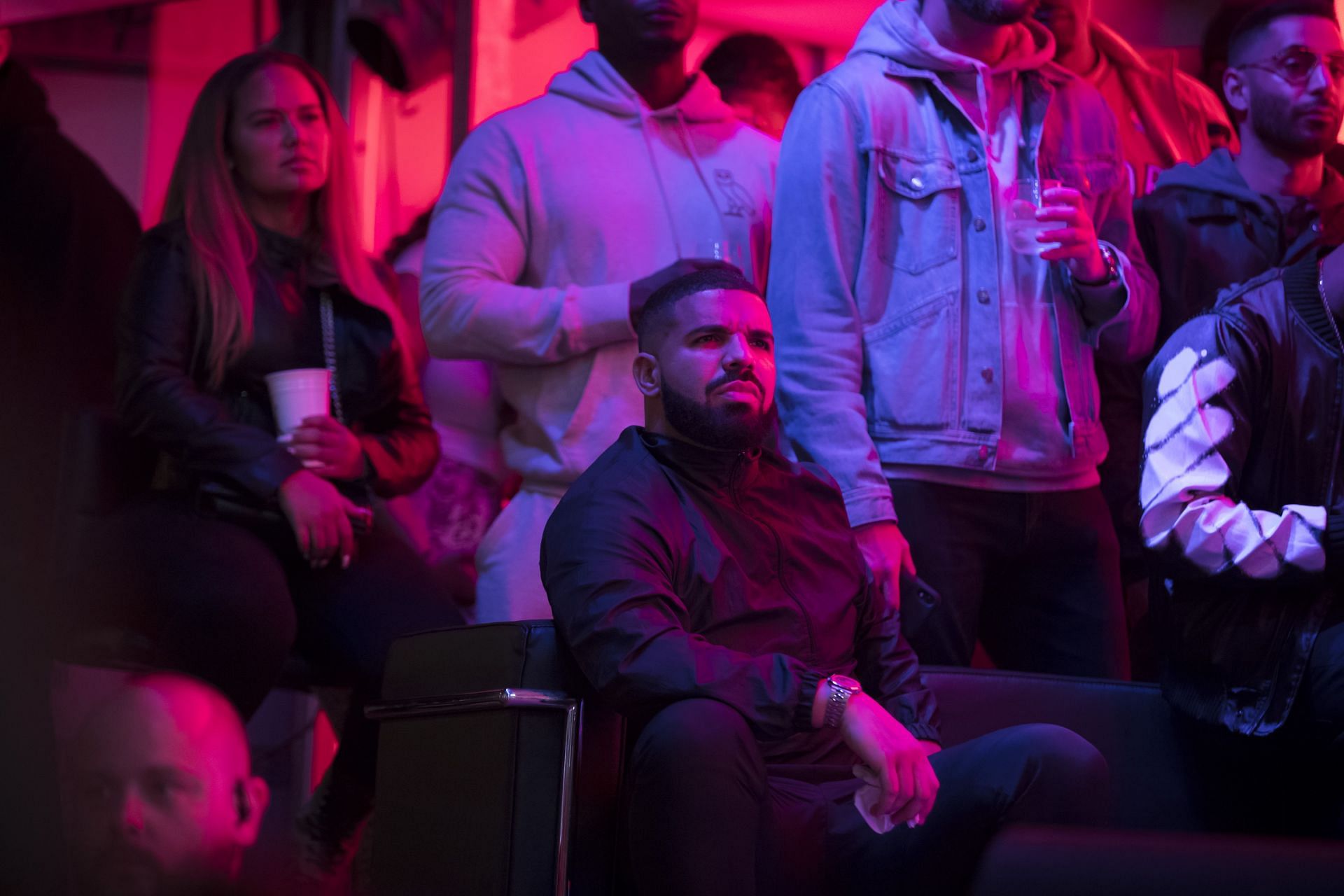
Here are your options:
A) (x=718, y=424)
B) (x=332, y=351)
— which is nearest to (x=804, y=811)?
(x=718, y=424)

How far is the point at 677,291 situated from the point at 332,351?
0.81 metres

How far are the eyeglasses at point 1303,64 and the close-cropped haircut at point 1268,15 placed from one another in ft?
A: 0.28

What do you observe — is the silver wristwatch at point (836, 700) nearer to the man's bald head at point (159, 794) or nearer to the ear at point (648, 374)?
the ear at point (648, 374)

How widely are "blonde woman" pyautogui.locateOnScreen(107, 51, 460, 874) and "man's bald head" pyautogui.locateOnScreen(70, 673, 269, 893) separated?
0.32 meters

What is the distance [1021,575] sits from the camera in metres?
2.48

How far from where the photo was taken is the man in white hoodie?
104 inches

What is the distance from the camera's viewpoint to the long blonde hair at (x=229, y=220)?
2.61 m

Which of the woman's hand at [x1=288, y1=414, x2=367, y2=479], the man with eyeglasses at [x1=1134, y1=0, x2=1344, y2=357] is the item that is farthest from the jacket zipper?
the man with eyeglasses at [x1=1134, y1=0, x2=1344, y2=357]

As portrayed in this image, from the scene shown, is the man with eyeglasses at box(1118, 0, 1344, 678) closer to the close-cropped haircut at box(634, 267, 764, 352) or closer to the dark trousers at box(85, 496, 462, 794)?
the close-cropped haircut at box(634, 267, 764, 352)

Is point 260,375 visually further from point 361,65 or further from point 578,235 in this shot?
point 361,65

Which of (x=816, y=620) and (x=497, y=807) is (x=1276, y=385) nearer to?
(x=816, y=620)

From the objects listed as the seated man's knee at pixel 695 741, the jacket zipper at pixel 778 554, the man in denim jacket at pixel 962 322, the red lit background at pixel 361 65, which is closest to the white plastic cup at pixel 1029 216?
the man in denim jacket at pixel 962 322

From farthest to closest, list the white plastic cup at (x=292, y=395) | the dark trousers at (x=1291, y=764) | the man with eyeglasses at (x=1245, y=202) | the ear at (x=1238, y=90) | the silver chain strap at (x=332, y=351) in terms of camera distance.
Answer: the ear at (x=1238, y=90) < the man with eyeglasses at (x=1245, y=202) < the silver chain strap at (x=332, y=351) < the white plastic cup at (x=292, y=395) < the dark trousers at (x=1291, y=764)

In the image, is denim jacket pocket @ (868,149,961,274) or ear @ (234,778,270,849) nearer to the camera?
ear @ (234,778,270,849)
